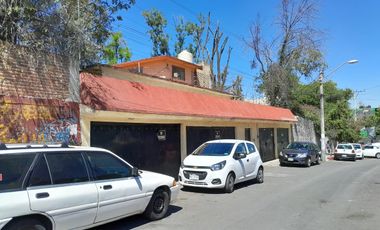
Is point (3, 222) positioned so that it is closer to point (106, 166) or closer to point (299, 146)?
point (106, 166)

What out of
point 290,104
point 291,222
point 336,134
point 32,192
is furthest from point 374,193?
point 336,134

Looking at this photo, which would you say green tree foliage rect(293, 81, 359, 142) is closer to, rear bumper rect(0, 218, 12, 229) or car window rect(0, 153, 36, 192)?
car window rect(0, 153, 36, 192)

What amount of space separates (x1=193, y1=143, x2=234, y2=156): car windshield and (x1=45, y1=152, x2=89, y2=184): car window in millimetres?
7039

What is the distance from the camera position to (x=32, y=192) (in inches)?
221

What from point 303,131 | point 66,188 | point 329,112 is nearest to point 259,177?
point 66,188

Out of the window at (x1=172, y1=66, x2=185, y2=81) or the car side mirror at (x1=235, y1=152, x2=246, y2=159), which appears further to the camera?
the window at (x1=172, y1=66, x2=185, y2=81)

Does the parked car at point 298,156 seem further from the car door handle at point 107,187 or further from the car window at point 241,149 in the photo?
the car door handle at point 107,187

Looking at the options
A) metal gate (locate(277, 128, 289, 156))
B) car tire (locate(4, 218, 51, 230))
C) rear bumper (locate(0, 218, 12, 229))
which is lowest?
car tire (locate(4, 218, 51, 230))

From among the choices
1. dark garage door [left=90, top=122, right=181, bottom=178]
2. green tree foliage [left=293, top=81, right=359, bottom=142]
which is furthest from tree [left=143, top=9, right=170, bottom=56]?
dark garage door [left=90, top=122, right=181, bottom=178]

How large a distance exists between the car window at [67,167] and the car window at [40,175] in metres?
0.09

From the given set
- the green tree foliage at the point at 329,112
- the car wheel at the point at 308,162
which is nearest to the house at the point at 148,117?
the car wheel at the point at 308,162

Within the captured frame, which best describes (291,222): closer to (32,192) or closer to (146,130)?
(32,192)

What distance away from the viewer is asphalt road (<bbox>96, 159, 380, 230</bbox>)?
782cm

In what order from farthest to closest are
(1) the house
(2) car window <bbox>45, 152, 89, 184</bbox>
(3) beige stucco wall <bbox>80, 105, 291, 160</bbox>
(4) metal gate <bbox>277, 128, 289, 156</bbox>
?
(4) metal gate <bbox>277, 128, 289, 156</bbox>, (1) the house, (3) beige stucco wall <bbox>80, 105, 291, 160</bbox>, (2) car window <bbox>45, 152, 89, 184</bbox>
